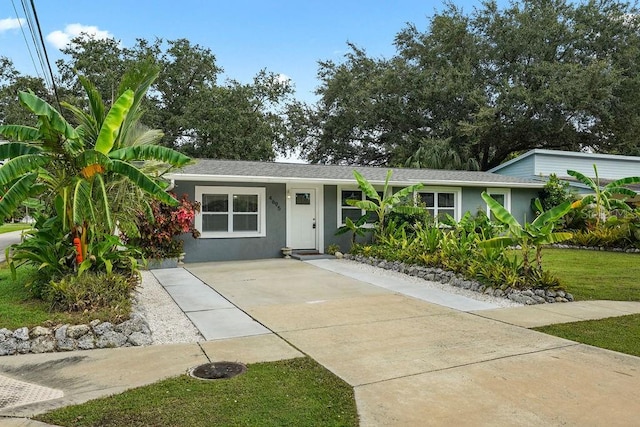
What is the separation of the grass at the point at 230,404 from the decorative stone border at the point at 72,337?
1.64 meters

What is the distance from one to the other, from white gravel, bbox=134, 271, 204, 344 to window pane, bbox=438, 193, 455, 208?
35.9ft

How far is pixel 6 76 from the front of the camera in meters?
33.2

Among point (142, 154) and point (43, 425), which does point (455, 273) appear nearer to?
point (142, 154)

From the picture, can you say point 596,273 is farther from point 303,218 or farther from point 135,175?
point 135,175

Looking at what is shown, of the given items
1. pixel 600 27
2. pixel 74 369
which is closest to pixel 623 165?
pixel 600 27

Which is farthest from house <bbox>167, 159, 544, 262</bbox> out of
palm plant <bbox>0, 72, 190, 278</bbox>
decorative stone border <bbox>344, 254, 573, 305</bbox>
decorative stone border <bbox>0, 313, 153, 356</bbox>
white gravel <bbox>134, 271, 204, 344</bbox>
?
decorative stone border <bbox>0, 313, 153, 356</bbox>

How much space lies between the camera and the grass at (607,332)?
536cm

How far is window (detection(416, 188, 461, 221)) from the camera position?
1647 centimetres

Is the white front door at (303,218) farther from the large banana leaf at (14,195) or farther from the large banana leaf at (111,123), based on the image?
the large banana leaf at (14,195)

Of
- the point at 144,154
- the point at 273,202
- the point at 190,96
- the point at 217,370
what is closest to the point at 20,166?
the point at 144,154

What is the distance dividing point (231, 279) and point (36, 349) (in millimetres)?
5047

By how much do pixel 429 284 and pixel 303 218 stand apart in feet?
19.2

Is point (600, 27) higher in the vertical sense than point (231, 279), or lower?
higher

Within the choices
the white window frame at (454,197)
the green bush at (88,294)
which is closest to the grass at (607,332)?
the green bush at (88,294)
